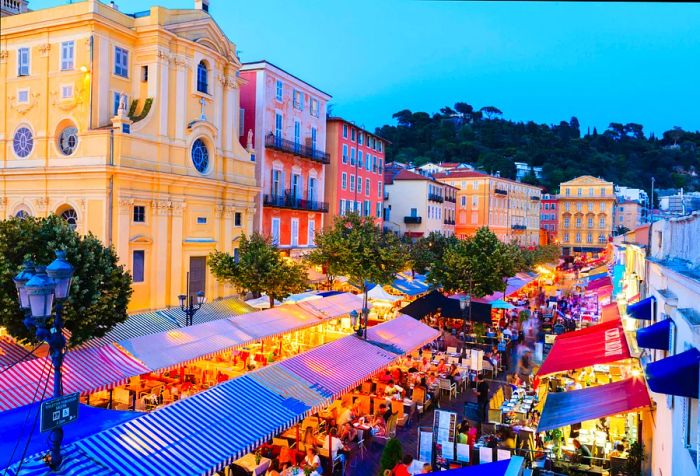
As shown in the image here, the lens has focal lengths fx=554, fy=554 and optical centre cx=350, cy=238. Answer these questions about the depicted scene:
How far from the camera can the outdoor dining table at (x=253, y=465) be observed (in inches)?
484

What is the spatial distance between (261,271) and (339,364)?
28.9ft

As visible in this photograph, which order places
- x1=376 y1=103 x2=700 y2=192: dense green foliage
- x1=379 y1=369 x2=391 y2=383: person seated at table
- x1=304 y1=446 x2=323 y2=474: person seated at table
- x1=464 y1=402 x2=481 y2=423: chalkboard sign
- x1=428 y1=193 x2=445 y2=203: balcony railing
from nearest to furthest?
x1=304 y1=446 x2=323 y2=474: person seated at table, x1=464 y1=402 x2=481 y2=423: chalkboard sign, x1=379 y1=369 x2=391 y2=383: person seated at table, x1=428 y1=193 x2=445 y2=203: balcony railing, x1=376 y1=103 x2=700 y2=192: dense green foliage

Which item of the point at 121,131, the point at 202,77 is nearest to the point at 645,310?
the point at 121,131

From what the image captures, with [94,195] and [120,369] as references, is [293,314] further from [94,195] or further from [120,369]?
[94,195]

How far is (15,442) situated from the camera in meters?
Result: 9.46

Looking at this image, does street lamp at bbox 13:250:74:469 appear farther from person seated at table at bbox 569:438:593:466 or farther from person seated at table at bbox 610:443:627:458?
person seated at table at bbox 610:443:627:458

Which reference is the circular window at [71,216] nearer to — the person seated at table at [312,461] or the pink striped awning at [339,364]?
the pink striped awning at [339,364]

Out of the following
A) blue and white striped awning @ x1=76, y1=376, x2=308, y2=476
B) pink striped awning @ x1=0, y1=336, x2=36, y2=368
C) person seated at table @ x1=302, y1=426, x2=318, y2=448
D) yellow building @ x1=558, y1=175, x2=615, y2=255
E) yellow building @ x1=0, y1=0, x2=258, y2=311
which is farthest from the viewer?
yellow building @ x1=558, y1=175, x2=615, y2=255

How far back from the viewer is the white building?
6617 millimetres

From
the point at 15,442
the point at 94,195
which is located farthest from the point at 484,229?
the point at 15,442

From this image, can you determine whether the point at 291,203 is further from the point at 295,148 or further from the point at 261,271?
the point at 261,271

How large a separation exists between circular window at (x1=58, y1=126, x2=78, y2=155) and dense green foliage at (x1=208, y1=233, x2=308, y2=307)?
826 centimetres

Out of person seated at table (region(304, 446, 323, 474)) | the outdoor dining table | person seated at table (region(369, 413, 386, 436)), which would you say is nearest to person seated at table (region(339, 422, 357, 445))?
person seated at table (region(369, 413, 386, 436))

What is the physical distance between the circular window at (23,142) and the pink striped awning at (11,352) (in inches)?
522
